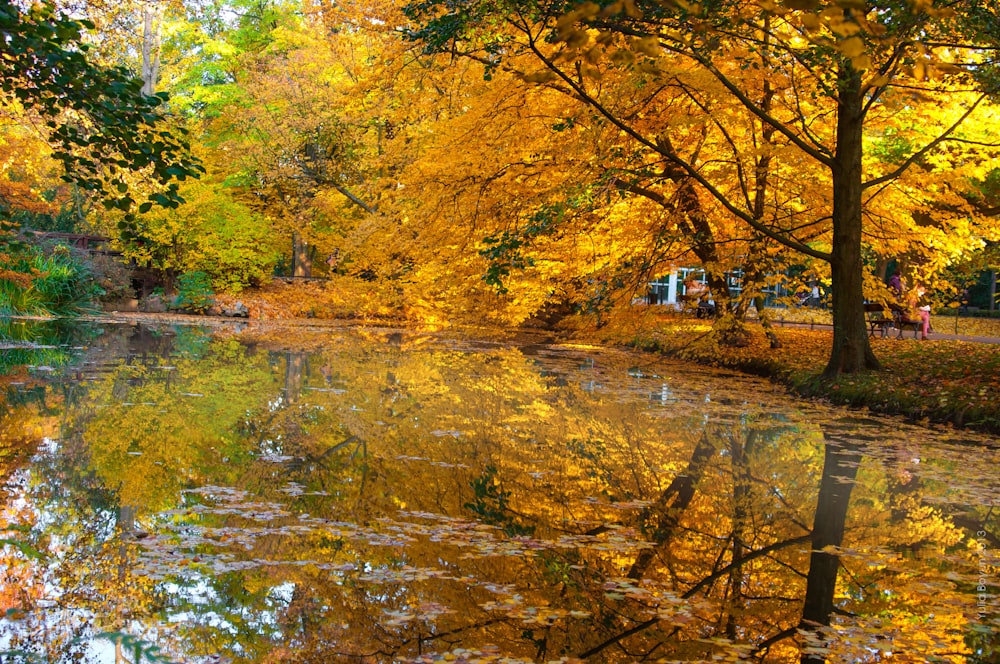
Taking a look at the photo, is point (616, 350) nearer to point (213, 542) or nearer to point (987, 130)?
point (987, 130)

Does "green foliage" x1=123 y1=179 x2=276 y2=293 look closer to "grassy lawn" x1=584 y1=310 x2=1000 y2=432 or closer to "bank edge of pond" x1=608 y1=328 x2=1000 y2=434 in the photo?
"grassy lawn" x1=584 y1=310 x2=1000 y2=432

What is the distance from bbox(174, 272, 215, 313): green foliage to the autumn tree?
1701 centimetres


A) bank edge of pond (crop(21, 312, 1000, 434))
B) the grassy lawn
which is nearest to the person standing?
the grassy lawn

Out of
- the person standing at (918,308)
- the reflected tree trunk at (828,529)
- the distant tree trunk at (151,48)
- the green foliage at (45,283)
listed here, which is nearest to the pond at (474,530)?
the reflected tree trunk at (828,529)

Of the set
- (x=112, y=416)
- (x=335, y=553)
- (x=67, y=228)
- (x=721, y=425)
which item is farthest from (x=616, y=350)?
(x=67, y=228)

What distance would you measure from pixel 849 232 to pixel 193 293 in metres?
Answer: 21.8

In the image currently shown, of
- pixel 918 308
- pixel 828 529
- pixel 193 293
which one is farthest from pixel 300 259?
pixel 828 529

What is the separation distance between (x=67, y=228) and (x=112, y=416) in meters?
33.4

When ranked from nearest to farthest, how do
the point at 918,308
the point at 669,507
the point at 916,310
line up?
the point at 669,507 < the point at 916,310 < the point at 918,308

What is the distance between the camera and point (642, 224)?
1656 cm

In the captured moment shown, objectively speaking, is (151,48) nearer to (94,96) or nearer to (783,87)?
(783,87)

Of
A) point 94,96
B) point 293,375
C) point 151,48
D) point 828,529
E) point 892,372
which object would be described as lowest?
point 828,529

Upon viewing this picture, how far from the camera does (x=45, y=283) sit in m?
19.8

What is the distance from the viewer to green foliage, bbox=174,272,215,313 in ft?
97.0
